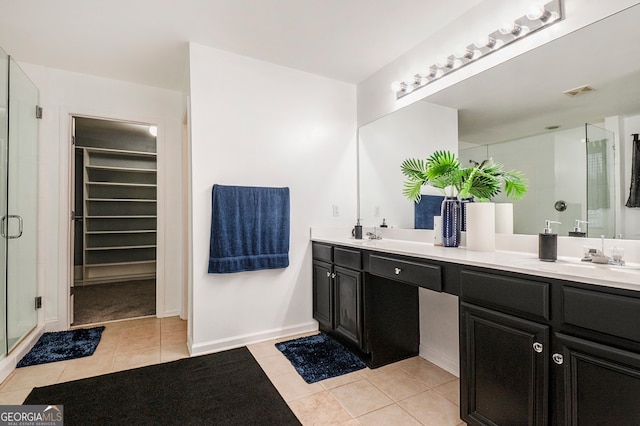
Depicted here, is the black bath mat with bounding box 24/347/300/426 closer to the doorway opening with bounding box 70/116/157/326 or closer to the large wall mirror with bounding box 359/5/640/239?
the large wall mirror with bounding box 359/5/640/239

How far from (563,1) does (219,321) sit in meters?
2.88

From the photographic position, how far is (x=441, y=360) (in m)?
2.22

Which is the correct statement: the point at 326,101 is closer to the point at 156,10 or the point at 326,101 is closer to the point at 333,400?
the point at 156,10

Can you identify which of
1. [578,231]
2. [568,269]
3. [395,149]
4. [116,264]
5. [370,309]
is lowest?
[116,264]

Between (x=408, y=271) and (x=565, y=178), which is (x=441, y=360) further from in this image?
(x=565, y=178)

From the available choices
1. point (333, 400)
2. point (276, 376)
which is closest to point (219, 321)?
point (276, 376)

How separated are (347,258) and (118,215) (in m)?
4.28

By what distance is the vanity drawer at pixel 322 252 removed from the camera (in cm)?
261

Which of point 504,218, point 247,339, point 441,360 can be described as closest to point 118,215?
point 247,339

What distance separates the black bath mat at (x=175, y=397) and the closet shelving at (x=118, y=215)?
3407 millimetres

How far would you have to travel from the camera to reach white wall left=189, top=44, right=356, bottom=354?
2.45 metres

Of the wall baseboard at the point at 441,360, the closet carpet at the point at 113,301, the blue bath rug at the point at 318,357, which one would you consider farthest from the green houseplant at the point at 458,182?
the closet carpet at the point at 113,301

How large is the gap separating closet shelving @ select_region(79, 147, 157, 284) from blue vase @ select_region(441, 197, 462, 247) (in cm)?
450

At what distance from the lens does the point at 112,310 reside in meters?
3.49
